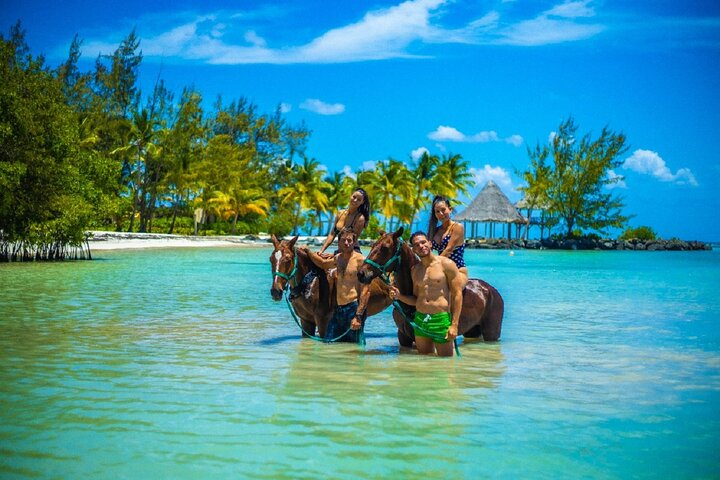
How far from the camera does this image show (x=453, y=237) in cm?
962

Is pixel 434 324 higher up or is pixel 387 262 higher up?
pixel 387 262

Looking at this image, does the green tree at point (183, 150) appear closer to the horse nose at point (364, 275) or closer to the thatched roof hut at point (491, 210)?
the thatched roof hut at point (491, 210)

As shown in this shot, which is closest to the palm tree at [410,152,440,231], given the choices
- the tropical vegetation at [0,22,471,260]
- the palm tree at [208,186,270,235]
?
the tropical vegetation at [0,22,471,260]

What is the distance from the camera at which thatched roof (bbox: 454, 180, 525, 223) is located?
7331 centimetres

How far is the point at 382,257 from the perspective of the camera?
820cm

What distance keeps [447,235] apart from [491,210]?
64967 millimetres

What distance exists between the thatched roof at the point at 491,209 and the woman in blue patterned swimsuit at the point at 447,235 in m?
63.3

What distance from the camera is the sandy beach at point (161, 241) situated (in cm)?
4500

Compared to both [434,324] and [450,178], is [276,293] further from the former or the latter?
[450,178]

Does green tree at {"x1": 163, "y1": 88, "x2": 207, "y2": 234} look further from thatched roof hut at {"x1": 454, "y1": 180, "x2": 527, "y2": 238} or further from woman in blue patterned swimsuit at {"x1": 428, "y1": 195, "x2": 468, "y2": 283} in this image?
woman in blue patterned swimsuit at {"x1": 428, "y1": 195, "x2": 468, "y2": 283}

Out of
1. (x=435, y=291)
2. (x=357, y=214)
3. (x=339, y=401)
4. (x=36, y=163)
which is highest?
(x=36, y=163)

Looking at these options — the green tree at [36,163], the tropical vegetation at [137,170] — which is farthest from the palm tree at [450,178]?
the green tree at [36,163]

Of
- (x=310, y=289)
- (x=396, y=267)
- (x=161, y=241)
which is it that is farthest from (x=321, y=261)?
(x=161, y=241)

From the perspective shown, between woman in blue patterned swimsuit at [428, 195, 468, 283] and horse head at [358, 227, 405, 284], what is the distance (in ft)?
4.50
